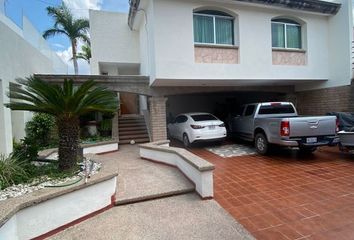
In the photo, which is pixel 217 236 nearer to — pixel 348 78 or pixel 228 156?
pixel 228 156

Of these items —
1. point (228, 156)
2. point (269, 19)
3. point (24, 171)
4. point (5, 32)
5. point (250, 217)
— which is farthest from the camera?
point (269, 19)

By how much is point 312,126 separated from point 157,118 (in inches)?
245

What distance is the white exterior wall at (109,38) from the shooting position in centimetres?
1327

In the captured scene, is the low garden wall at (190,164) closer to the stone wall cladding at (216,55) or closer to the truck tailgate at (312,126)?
the truck tailgate at (312,126)

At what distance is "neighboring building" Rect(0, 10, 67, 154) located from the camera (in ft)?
21.8

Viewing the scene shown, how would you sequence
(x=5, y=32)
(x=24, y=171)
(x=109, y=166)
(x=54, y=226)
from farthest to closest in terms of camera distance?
(x=5, y=32) → (x=109, y=166) → (x=24, y=171) → (x=54, y=226)

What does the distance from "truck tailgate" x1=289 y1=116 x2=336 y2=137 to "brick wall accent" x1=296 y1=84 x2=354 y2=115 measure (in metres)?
4.56

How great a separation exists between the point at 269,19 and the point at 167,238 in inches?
387

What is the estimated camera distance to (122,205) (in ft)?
13.5

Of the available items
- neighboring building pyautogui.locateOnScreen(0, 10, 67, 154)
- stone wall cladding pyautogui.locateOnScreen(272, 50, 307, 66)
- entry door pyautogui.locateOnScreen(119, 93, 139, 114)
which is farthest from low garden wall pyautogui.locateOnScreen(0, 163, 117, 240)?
entry door pyautogui.locateOnScreen(119, 93, 139, 114)

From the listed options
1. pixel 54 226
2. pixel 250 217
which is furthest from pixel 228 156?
pixel 54 226

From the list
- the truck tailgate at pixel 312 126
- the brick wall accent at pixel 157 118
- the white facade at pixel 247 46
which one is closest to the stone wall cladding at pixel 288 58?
the white facade at pixel 247 46

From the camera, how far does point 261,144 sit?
807cm

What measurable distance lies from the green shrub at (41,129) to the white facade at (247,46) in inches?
185
